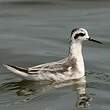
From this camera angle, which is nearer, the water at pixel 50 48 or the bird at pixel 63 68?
the water at pixel 50 48

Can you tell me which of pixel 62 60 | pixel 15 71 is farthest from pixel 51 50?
pixel 15 71

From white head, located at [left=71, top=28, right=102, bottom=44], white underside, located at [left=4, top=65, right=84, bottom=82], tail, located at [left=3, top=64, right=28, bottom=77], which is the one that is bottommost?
white underside, located at [left=4, top=65, right=84, bottom=82]

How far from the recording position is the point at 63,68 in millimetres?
16547

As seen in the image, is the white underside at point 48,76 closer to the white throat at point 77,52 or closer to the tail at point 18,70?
the tail at point 18,70

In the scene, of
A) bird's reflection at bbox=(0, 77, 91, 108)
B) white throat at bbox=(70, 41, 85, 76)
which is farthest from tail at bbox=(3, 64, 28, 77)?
white throat at bbox=(70, 41, 85, 76)

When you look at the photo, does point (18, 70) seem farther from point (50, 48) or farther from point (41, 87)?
point (50, 48)

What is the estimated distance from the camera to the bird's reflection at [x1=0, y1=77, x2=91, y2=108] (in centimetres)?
1584

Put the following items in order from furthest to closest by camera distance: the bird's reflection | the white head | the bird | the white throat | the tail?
1. the white throat
2. the white head
3. the bird
4. the tail
5. the bird's reflection

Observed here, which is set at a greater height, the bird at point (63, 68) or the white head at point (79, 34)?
the white head at point (79, 34)

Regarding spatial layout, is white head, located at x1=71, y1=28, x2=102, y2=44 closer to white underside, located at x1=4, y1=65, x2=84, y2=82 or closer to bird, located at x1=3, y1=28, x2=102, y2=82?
bird, located at x1=3, y1=28, x2=102, y2=82

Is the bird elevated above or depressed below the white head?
below

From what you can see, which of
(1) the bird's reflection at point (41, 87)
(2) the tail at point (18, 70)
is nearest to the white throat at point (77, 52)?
(1) the bird's reflection at point (41, 87)

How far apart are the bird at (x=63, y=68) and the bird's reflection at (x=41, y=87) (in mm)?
131

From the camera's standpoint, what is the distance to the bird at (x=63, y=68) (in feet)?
53.0
